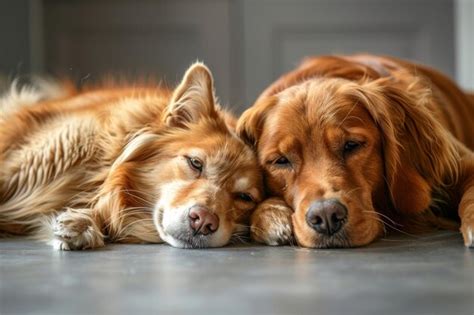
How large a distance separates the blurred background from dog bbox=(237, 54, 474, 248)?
3.16 metres

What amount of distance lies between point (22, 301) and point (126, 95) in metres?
1.41

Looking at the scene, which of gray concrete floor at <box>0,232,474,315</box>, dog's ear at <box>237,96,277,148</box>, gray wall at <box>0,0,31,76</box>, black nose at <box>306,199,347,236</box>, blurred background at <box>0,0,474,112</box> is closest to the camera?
gray concrete floor at <box>0,232,474,315</box>

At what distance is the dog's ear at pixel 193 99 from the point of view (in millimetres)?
2559

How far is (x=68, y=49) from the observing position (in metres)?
5.70

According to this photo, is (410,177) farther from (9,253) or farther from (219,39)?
(219,39)

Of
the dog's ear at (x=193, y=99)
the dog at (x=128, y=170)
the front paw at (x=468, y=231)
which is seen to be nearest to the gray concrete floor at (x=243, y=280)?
the front paw at (x=468, y=231)

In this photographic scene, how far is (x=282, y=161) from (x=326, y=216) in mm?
337

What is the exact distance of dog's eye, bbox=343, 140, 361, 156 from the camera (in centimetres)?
231

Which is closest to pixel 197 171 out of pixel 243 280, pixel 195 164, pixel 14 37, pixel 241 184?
pixel 195 164

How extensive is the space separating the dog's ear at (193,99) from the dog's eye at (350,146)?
1.81ft

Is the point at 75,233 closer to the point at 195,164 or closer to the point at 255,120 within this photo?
the point at 195,164

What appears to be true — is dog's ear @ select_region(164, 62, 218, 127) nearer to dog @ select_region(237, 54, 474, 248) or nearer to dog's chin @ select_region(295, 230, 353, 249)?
dog @ select_region(237, 54, 474, 248)

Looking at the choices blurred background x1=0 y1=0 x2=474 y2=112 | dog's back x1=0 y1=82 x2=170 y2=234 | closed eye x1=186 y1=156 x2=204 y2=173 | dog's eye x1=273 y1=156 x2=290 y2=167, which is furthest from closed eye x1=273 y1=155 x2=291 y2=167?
blurred background x1=0 y1=0 x2=474 y2=112

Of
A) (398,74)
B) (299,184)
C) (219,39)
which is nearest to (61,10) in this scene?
(219,39)
